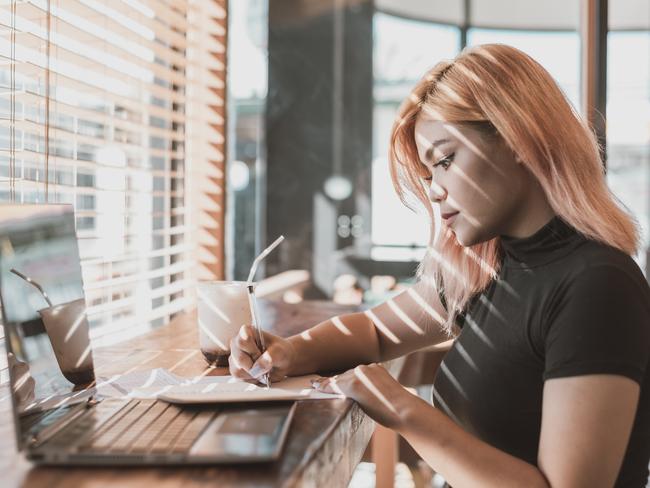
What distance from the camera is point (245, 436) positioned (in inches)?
29.4

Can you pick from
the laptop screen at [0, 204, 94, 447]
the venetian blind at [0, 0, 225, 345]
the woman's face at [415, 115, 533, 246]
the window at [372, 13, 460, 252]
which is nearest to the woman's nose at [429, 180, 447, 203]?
the woman's face at [415, 115, 533, 246]

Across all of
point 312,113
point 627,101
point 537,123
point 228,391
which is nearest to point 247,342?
point 228,391

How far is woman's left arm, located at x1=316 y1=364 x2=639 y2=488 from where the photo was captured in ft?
2.67

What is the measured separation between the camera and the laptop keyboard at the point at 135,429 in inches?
28.4

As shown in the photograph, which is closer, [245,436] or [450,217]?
[245,436]

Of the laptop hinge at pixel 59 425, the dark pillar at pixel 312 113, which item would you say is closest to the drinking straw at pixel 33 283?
the laptop hinge at pixel 59 425

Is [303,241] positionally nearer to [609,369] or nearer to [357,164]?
[357,164]

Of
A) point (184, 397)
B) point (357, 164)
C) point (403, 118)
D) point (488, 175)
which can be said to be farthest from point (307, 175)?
point (184, 397)

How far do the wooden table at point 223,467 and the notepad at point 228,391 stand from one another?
0.03 metres

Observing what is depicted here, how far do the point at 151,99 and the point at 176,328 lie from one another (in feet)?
2.40

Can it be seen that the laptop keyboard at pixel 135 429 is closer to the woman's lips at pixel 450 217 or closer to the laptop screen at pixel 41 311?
the laptop screen at pixel 41 311

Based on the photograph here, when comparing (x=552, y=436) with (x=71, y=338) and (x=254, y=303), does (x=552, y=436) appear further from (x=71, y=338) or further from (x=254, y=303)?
(x=71, y=338)

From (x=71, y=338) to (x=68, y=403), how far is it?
11 centimetres

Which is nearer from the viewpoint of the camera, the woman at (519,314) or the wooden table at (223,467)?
the wooden table at (223,467)
